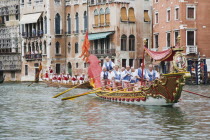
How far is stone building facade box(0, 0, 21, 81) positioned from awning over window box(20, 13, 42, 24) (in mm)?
3621

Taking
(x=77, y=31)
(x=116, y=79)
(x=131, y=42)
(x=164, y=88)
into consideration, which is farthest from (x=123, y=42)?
(x=164, y=88)

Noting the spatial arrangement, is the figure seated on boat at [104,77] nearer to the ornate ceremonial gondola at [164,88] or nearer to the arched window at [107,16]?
the ornate ceremonial gondola at [164,88]

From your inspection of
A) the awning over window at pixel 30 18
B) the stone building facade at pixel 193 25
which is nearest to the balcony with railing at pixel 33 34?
the awning over window at pixel 30 18

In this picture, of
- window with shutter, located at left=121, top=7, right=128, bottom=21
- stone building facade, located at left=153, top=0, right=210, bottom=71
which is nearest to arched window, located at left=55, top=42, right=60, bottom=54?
window with shutter, located at left=121, top=7, right=128, bottom=21

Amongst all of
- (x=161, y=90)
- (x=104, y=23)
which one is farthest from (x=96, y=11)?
(x=161, y=90)

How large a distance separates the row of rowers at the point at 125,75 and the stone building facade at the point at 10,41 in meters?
49.2

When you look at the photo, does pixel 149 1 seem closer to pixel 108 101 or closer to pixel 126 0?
pixel 126 0

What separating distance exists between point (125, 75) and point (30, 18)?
1901 inches

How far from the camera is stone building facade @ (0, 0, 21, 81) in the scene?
88.0 metres

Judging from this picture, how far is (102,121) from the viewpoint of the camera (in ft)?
85.5

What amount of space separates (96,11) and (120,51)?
227 inches

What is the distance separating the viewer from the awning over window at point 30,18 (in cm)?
8194

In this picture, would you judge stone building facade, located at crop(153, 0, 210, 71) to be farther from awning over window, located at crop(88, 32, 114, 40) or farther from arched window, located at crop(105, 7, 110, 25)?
arched window, located at crop(105, 7, 110, 25)

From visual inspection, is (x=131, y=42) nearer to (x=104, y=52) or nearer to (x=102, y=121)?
(x=104, y=52)
